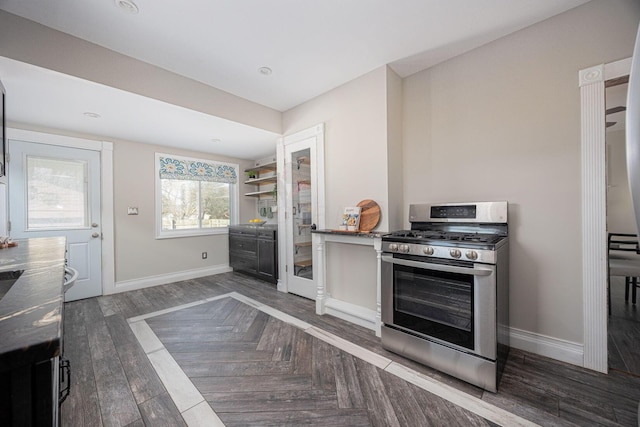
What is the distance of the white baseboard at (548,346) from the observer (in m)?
1.87

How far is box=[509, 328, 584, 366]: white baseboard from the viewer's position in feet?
6.13

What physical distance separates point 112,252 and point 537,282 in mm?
4881

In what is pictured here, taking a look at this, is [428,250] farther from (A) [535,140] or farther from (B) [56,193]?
(B) [56,193]

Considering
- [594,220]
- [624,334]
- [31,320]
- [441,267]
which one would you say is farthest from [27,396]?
[624,334]

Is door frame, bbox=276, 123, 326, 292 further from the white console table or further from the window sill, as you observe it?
the window sill

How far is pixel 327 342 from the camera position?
2.27 meters

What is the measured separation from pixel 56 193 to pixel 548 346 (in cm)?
540

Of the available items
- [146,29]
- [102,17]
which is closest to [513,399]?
[146,29]

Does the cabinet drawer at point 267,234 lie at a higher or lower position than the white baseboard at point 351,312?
higher

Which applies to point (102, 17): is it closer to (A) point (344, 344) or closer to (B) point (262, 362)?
(B) point (262, 362)

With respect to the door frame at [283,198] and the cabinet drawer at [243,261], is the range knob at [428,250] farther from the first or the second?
the cabinet drawer at [243,261]

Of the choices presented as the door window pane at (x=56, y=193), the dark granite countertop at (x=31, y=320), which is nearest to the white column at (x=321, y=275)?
the dark granite countertop at (x=31, y=320)

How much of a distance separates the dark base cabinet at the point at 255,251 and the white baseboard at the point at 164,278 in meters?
0.30

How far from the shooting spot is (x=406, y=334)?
1.99m
